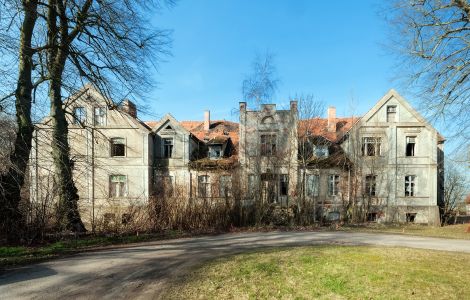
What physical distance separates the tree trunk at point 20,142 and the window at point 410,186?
28.6 meters

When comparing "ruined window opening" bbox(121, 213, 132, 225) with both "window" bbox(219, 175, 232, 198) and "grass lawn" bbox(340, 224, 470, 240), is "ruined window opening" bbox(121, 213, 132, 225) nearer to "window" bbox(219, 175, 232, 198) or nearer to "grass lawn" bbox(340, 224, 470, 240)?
"window" bbox(219, 175, 232, 198)

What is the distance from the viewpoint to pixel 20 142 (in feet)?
39.1

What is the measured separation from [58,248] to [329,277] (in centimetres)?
869

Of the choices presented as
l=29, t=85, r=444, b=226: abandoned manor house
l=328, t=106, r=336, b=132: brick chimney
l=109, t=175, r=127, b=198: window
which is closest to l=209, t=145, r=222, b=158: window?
l=29, t=85, r=444, b=226: abandoned manor house

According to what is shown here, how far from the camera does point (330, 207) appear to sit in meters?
28.6

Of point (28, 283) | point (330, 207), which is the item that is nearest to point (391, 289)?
point (28, 283)

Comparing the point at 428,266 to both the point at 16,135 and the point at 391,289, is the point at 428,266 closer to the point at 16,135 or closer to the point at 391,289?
the point at 391,289

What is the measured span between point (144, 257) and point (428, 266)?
25.5 feet

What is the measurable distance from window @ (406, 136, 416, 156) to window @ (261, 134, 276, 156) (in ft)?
39.5

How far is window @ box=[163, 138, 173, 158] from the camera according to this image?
100 ft

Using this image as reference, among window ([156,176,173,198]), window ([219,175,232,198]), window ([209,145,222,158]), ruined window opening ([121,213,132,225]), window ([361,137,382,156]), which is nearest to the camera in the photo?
ruined window opening ([121,213,132,225])

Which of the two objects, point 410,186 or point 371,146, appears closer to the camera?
point 410,186

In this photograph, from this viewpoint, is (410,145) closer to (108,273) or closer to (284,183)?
(284,183)

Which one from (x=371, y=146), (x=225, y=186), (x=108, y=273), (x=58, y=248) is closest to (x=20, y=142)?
(x=58, y=248)
